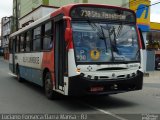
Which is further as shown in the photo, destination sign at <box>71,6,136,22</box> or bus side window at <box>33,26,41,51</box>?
bus side window at <box>33,26,41,51</box>

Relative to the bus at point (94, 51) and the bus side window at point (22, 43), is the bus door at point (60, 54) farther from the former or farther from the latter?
the bus side window at point (22, 43)

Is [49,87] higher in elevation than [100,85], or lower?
lower

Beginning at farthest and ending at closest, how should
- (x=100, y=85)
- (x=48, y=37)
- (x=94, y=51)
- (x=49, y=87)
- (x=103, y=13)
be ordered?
(x=48, y=37) < (x=49, y=87) < (x=103, y=13) < (x=94, y=51) < (x=100, y=85)

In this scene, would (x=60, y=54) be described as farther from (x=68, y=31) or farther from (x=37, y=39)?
(x=37, y=39)

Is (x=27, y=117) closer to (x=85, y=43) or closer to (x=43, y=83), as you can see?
(x=85, y=43)

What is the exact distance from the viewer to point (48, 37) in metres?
11.4

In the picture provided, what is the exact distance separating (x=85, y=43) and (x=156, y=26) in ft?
93.2

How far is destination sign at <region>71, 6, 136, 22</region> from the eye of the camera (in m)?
9.55

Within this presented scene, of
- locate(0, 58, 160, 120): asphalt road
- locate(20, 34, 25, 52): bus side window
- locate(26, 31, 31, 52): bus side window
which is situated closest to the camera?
locate(0, 58, 160, 120): asphalt road

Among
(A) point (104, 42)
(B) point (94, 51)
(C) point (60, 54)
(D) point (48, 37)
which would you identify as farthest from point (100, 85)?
(D) point (48, 37)

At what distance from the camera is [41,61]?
12.3 m

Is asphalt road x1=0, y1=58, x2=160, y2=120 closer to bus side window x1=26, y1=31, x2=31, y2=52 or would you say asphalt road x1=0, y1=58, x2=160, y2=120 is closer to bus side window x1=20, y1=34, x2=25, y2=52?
bus side window x1=26, y1=31, x2=31, y2=52

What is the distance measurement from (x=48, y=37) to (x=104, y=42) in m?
2.56

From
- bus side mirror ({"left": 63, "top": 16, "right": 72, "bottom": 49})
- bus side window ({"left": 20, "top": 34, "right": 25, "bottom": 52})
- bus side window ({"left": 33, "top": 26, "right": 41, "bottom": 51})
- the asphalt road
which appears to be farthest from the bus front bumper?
bus side window ({"left": 20, "top": 34, "right": 25, "bottom": 52})
